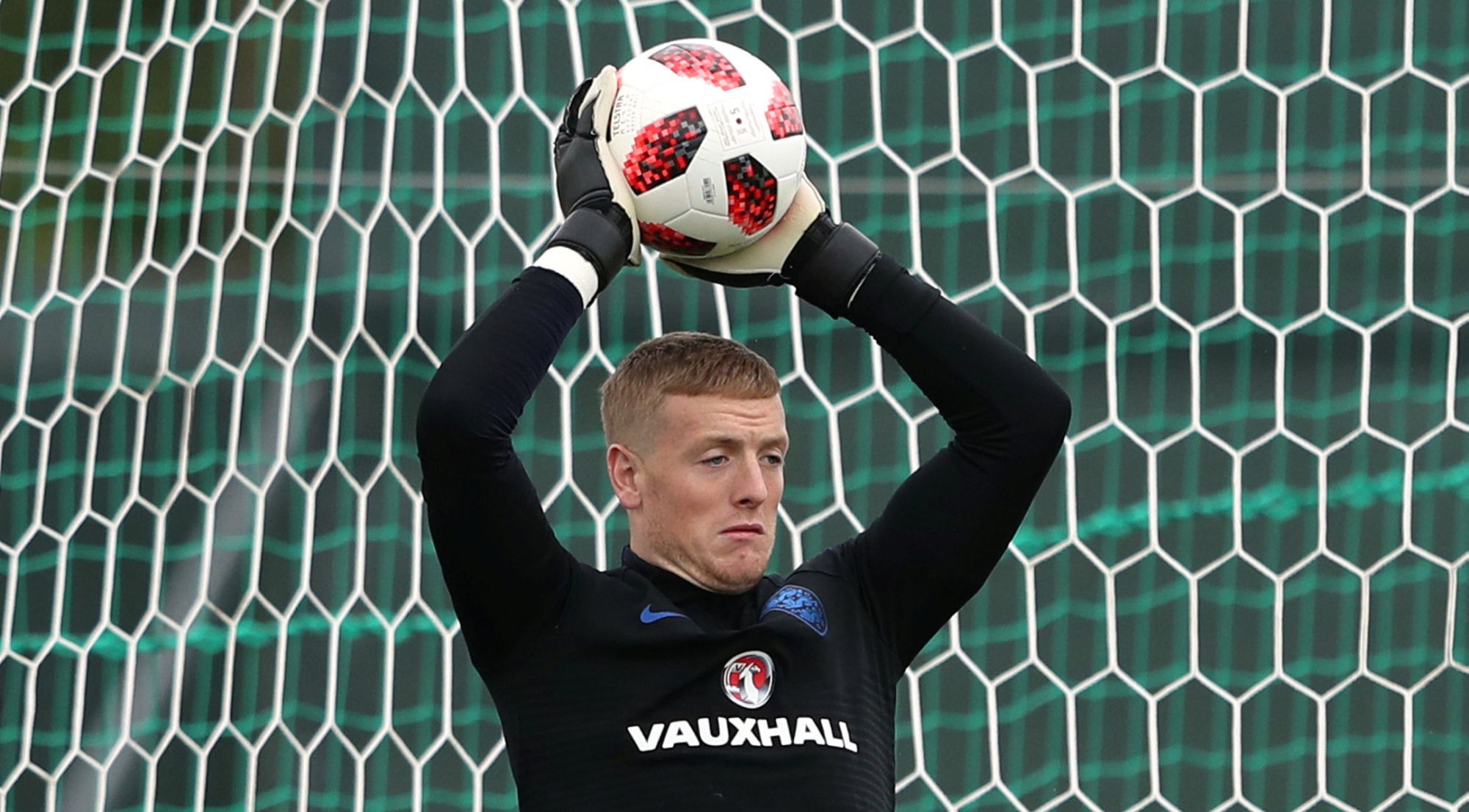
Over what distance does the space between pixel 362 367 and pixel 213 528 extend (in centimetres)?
34

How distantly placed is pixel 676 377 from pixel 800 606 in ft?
0.85

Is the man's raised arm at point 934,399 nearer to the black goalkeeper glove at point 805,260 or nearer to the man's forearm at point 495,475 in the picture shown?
the black goalkeeper glove at point 805,260

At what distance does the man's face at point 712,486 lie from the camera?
192 cm

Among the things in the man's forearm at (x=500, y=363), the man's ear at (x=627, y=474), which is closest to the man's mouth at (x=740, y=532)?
the man's ear at (x=627, y=474)

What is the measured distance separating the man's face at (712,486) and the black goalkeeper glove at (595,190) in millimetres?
164

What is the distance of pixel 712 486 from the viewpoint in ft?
6.33

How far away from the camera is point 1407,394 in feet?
9.82

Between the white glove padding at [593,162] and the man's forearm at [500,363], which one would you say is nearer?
the man's forearm at [500,363]

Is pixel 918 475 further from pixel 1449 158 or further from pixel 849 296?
pixel 1449 158

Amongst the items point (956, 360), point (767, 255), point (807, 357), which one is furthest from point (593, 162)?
point (807, 357)

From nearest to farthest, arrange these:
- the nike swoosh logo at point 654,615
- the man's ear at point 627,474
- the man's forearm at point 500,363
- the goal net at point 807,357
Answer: the man's forearm at point 500,363, the nike swoosh logo at point 654,615, the man's ear at point 627,474, the goal net at point 807,357

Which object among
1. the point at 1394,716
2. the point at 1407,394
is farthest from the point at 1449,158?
the point at 1394,716

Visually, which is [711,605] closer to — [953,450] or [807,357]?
[953,450]

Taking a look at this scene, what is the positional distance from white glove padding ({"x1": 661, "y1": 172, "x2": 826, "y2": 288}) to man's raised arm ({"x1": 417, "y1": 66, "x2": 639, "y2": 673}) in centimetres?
10
